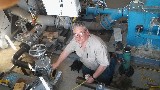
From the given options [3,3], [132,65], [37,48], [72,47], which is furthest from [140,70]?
[3,3]

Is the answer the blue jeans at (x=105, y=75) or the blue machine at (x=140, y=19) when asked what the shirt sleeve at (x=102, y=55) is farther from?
the blue machine at (x=140, y=19)

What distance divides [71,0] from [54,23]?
106 centimetres

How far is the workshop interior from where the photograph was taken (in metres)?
2.26

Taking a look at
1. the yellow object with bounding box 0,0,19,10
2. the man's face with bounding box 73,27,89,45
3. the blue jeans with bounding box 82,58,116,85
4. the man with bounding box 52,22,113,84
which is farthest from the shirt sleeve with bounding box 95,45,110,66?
the yellow object with bounding box 0,0,19,10

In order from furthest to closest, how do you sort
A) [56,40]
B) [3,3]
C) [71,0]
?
[56,40] → [71,0] → [3,3]

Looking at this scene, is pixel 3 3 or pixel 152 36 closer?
pixel 3 3

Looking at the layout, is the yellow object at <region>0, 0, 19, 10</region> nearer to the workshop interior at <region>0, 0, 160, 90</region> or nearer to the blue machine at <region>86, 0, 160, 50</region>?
the workshop interior at <region>0, 0, 160, 90</region>

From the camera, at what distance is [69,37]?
3.40m

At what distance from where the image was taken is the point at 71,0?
7.32 feet

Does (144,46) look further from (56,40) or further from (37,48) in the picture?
(37,48)

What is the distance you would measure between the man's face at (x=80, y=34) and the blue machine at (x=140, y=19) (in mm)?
836

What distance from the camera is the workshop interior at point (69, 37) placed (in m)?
2.26

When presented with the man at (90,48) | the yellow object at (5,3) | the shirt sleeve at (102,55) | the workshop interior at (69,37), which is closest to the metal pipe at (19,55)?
the workshop interior at (69,37)

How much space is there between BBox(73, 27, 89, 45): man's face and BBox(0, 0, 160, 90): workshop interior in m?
0.35
